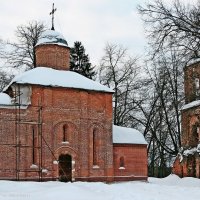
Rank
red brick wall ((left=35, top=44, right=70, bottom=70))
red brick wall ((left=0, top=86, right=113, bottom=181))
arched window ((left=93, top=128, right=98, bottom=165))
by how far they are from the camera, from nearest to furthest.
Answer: red brick wall ((left=0, top=86, right=113, bottom=181)), arched window ((left=93, top=128, right=98, bottom=165)), red brick wall ((left=35, top=44, right=70, bottom=70))

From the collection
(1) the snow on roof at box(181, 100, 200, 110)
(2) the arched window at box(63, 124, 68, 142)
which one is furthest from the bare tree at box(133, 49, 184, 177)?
(2) the arched window at box(63, 124, 68, 142)

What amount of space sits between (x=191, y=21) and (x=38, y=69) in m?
13.8

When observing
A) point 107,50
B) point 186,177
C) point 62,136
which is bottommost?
point 186,177

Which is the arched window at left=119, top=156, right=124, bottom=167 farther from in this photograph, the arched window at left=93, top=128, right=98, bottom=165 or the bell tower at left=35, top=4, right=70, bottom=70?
the bell tower at left=35, top=4, right=70, bottom=70

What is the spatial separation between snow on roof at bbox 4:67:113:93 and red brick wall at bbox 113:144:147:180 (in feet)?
14.3

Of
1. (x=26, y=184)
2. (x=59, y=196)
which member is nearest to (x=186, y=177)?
(x=26, y=184)

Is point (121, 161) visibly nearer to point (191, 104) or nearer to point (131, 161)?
point (131, 161)

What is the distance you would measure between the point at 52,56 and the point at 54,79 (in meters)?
2.64

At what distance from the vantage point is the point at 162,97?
38.8 meters

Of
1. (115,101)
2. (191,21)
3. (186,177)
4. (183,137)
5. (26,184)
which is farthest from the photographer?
(115,101)

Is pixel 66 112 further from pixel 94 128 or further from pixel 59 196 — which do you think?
pixel 59 196

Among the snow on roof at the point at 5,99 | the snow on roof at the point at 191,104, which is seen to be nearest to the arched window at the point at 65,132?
the snow on roof at the point at 5,99

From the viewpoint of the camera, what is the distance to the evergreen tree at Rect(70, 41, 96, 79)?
155 ft

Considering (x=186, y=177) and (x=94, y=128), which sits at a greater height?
(x=94, y=128)
